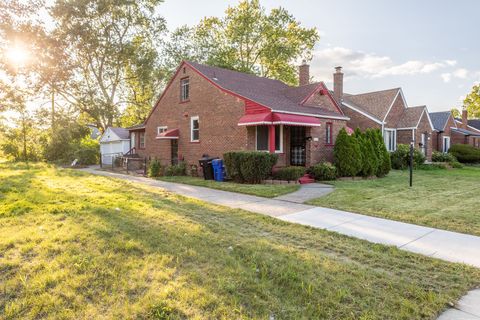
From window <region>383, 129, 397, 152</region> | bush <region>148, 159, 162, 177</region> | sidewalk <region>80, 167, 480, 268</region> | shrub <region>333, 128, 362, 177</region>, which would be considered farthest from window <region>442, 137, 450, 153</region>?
sidewalk <region>80, 167, 480, 268</region>

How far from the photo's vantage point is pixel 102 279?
11.3 ft

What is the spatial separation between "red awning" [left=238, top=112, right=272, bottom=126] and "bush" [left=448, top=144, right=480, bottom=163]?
2543cm

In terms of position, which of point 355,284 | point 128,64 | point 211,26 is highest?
point 211,26

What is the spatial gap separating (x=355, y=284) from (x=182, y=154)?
15448 millimetres

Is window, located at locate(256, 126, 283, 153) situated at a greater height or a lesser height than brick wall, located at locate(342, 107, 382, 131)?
lesser

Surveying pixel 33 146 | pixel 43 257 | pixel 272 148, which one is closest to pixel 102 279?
pixel 43 257

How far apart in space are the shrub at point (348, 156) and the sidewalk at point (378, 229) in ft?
21.9

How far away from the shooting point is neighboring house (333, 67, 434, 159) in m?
23.0

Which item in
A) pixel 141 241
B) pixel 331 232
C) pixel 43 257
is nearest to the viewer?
pixel 43 257

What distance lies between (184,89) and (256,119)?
23.6 ft

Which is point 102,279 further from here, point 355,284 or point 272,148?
point 272,148

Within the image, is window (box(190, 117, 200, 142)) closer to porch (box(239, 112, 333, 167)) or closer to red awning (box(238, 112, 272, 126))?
red awning (box(238, 112, 272, 126))

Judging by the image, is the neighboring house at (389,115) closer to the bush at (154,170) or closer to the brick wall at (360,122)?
the brick wall at (360,122)

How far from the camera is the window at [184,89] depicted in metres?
18.1
